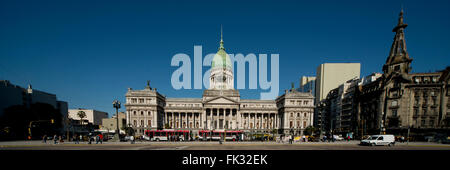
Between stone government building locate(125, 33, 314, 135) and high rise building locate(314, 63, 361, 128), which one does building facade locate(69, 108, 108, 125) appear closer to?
stone government building locate(125, 33, 314, 135)

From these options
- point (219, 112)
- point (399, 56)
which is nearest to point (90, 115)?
point (219, 112)

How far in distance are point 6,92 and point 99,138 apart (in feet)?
224

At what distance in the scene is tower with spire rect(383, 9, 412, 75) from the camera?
56253 millimetres

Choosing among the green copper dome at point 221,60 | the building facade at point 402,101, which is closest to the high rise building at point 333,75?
the building facade at point 402,101

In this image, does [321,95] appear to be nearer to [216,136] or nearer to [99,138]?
[216,136]

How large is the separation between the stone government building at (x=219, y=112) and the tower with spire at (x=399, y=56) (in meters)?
32.4

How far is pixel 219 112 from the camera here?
299 feet

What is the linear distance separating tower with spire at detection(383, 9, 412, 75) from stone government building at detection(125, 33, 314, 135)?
32.4 m

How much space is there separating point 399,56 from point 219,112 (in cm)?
6652

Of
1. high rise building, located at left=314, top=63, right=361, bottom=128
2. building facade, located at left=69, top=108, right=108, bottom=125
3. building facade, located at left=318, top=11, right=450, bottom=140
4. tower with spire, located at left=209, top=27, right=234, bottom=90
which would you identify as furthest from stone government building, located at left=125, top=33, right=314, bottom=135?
building facade, located at left=69, top=108, right=108, bottom=125

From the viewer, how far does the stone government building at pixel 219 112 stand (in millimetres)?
82938

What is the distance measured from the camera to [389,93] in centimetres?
5675

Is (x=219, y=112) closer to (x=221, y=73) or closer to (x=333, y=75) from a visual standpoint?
(x=221, y=73)
